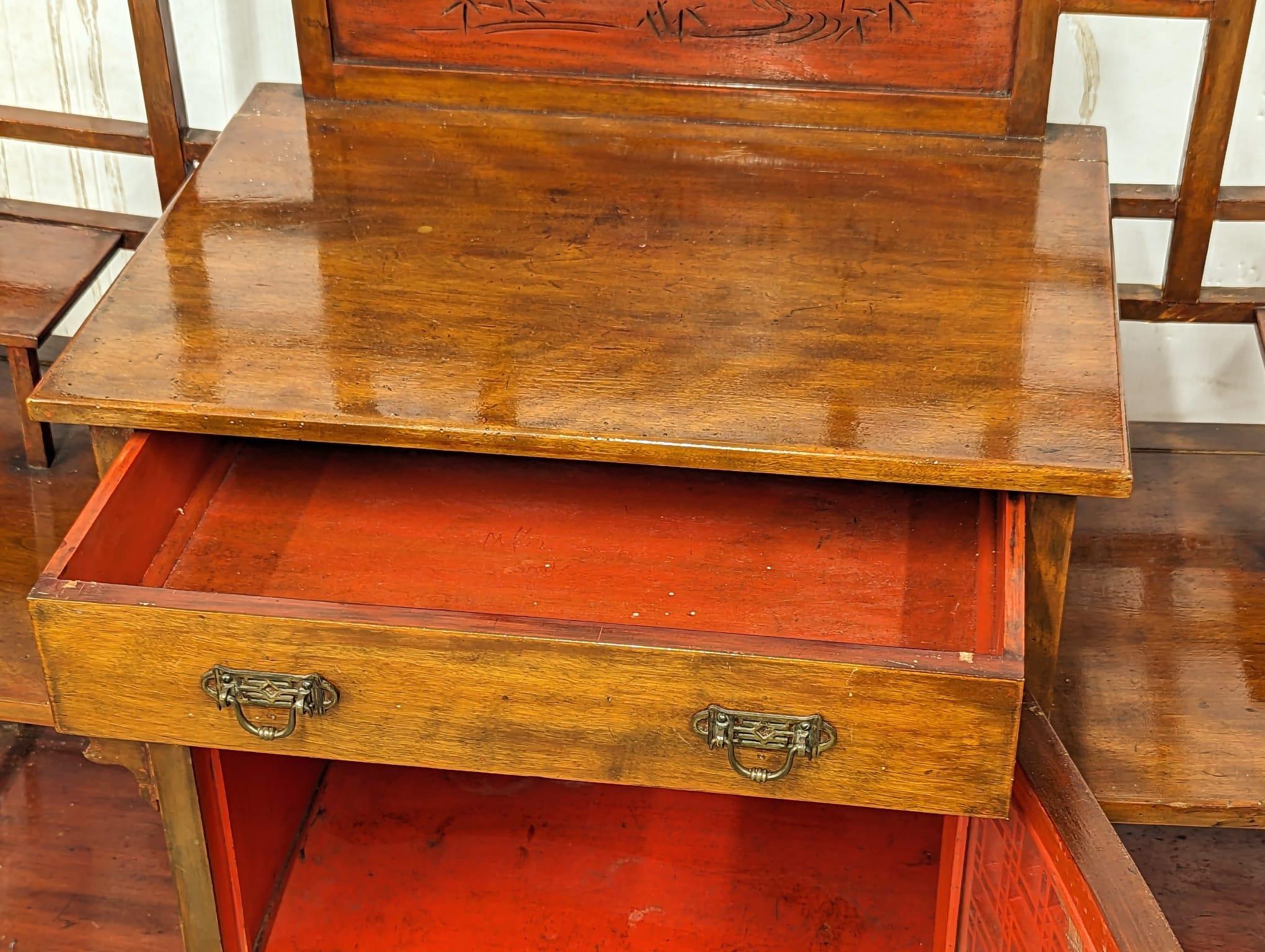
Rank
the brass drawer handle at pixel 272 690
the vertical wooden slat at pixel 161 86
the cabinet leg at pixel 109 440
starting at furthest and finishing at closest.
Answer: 1. the vertical wooden slat at pixel 161 86
2. the cabinet leg at pixel 109 440
3. the brass drawer handle at pixel 272 690

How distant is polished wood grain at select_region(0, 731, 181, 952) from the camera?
1.51 metres

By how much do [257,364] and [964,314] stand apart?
0.55 m

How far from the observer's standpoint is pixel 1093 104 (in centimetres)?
171

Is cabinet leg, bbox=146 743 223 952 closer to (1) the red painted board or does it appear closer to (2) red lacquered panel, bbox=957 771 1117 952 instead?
(1) the red painted board

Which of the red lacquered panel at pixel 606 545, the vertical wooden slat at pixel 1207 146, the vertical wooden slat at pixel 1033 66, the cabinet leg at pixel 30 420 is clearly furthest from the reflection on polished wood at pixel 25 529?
the vertical wooden slat at pixel 1207 146

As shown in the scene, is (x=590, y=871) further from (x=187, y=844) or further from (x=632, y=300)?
(x=632, y=300)

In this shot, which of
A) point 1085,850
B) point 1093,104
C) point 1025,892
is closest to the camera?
point 1085,850

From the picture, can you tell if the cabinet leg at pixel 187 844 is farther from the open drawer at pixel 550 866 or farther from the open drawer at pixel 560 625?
the open drawer at pixel 560 625

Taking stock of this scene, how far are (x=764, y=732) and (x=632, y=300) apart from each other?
1.26 ft

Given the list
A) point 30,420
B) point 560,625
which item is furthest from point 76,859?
point 560,625

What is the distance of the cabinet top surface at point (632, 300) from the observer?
104 cm

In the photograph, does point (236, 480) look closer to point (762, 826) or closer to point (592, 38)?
point (592, 38)

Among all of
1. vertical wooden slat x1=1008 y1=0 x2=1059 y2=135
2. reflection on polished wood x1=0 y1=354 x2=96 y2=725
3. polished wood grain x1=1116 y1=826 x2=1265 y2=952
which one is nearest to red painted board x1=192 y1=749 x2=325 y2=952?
reflection on polished wood x1=0 y1=354 x2=96 y2=725

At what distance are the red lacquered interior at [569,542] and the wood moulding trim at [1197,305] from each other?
432 mm
